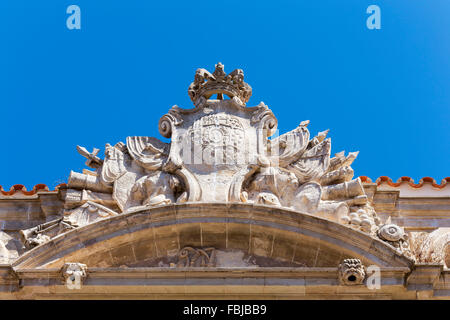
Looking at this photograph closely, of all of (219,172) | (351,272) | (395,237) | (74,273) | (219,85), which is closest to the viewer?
(351,272)

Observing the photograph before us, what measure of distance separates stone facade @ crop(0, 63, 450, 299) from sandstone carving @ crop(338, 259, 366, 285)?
1 centimetres

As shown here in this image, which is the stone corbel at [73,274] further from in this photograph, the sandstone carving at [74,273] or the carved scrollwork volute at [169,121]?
the carved scrollwork volute at [169,121]

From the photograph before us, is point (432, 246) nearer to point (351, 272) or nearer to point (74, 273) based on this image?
point (351, 272)

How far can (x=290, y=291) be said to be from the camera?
1139cm

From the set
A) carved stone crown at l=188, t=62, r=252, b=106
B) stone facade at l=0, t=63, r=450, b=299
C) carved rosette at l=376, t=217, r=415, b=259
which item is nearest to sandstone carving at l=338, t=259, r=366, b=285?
stone facade at l=0, t=63, r=450, b=299

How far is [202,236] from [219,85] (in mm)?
2710

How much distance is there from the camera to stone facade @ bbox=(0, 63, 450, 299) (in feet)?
37.5

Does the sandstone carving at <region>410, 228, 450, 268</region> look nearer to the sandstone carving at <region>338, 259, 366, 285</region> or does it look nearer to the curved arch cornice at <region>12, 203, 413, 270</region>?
the curved arch cornice at <region>12, 203, 413, 270</region>

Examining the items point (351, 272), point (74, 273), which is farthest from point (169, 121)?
point (351, 272)

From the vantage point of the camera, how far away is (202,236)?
485 inches
